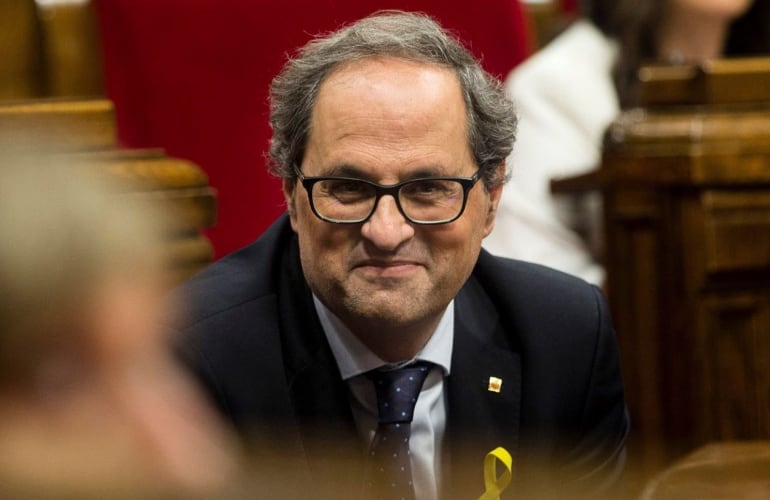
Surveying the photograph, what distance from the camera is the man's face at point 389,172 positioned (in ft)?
2.98

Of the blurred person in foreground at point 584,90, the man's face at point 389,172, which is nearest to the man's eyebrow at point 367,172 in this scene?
the man's face at point 389,172

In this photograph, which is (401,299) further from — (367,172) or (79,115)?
(79,115)

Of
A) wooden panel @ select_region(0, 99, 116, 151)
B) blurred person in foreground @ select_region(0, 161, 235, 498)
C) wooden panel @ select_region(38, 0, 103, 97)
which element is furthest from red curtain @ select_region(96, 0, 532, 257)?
blurred person in foreground @ select_region(0, 161, 235, 498)

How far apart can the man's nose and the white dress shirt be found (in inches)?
4.9

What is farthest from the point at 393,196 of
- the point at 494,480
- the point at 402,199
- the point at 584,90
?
the point at 584,90

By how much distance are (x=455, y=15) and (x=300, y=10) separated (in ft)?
0.65

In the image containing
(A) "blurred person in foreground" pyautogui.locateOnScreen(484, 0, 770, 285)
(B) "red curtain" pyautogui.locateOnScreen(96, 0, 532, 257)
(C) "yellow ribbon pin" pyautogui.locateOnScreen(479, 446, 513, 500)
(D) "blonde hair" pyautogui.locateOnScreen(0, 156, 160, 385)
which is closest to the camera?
(D) "blonde hair" pyautogui.locateOnScreen(0, 156, 160, 385)

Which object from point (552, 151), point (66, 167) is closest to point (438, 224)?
point (66, 167)

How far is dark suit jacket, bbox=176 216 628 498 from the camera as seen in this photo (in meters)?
0.97

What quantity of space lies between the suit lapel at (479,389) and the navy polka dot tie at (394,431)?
0.13 ft

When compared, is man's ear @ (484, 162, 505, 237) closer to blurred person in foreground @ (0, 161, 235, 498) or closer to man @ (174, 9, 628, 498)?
man @ (174, 9, 628, 498)

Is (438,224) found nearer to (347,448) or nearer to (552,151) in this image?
(347,448)

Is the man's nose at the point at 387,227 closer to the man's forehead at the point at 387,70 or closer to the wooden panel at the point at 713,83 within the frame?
the man's forehead at the point at 387,70

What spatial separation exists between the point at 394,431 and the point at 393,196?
0.62ft
